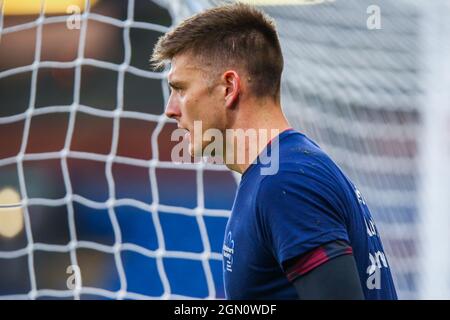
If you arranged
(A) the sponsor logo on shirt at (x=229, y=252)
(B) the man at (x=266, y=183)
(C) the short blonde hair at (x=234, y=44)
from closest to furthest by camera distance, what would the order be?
(B) the man at (x=266, y=183) → (A) the sponsor logo on shirt at (x=229, y=252) → (C) the short blonde hair at (x=234, y=44)

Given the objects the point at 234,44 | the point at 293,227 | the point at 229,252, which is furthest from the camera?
the point at 234,44

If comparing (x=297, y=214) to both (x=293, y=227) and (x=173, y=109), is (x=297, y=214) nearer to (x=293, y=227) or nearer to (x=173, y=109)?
(x=293, y=227)

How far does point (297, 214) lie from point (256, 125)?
0.27 m

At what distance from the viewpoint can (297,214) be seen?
3.98 feet

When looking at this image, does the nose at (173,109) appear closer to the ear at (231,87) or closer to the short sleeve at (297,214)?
the ear at (231,87)

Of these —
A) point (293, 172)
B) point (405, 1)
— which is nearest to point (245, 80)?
point (293, 172)

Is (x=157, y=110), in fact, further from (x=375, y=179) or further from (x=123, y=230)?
(x=375, y=179)

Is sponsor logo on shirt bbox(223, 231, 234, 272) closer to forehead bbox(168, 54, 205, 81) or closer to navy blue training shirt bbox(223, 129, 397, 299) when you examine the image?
navy blue training shirt bbox(223, 129, 397, 299)

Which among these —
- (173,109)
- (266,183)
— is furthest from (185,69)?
(266,183)

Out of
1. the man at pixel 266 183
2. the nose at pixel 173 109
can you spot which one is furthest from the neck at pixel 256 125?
the nose at pixel 173 109

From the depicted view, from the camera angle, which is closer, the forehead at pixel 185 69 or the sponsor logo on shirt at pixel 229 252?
the sponsor logo on shirt at pixel 229 252

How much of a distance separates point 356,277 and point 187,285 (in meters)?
2.36

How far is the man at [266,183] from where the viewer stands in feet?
3.93

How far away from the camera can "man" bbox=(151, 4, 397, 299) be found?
1.20m
